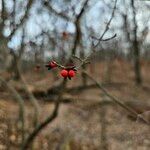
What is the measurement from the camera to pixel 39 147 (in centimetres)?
1098

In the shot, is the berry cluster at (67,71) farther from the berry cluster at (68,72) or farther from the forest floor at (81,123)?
the forest floor at (81,123)

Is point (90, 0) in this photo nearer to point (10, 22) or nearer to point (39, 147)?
point (10, 22)

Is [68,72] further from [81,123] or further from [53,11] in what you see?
[81,123]

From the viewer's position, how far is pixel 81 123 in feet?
50.1

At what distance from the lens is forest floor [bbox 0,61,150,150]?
8.67m

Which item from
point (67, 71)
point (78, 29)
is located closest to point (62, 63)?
point (78, 29)

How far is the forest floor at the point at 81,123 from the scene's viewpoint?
8672 mm

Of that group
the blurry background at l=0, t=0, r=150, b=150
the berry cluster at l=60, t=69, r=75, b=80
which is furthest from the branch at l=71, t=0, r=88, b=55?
the berry cluster at l=60, t=69, r=75, b=80

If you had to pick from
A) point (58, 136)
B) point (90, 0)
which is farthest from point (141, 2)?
point (58, 136)

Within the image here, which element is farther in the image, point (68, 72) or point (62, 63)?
point (62, 63)

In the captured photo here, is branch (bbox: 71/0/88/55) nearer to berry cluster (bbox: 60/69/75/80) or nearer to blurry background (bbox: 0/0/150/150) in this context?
blurry background (bbox: 0/0/150/150)

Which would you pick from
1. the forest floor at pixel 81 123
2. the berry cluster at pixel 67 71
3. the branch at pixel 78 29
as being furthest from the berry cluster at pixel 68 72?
the branch at pixel 78 29

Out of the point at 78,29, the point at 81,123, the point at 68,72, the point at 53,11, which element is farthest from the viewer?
the point at 81,123

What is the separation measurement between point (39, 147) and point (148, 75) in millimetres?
20253
